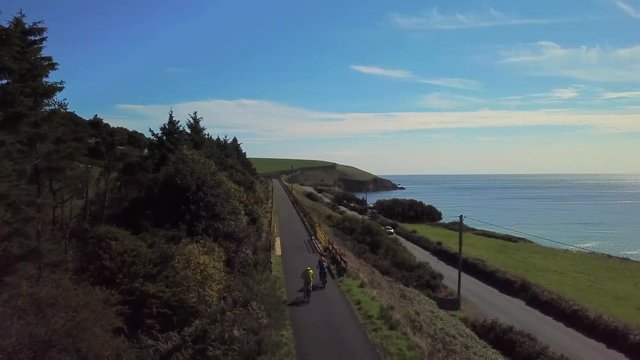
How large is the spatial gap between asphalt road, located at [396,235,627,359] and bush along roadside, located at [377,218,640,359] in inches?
25.7

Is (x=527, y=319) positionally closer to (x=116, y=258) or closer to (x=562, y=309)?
(x=562, y=309)

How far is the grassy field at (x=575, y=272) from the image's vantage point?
43884 millimetres

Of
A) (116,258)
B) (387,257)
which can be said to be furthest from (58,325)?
(387,257)

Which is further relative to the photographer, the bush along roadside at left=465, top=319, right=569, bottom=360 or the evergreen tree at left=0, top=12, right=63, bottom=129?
the bush along roadside at left=465, top=319, right=569, bottom=360

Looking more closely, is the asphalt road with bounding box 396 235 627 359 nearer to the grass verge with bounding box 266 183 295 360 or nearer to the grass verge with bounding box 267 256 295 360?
the grass verge with bounding box 266 183 295 360

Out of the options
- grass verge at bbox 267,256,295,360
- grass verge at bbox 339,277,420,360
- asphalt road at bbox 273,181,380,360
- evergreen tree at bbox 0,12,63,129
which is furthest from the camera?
evergreen tree at bbox 0,12,63,129

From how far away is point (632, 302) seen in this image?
44.8 m

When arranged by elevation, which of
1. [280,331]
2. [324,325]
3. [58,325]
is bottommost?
[324,325]

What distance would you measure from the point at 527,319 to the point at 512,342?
9259mm

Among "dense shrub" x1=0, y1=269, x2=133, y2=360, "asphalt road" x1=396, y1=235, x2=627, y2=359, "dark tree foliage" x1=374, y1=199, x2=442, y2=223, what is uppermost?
"dense shrub" x1=0, y1=269, x2=133, y2=360

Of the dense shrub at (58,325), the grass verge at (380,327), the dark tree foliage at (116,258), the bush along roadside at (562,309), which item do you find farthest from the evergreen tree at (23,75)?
the bush along roadside at (562,309)

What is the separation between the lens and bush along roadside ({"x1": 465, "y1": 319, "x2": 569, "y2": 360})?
30.9 m

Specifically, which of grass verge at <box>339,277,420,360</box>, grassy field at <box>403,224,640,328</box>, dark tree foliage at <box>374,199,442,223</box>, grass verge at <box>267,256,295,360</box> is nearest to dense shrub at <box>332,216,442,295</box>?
grassy field at <box>403,224,640,328</box>

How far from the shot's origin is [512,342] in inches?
1289
